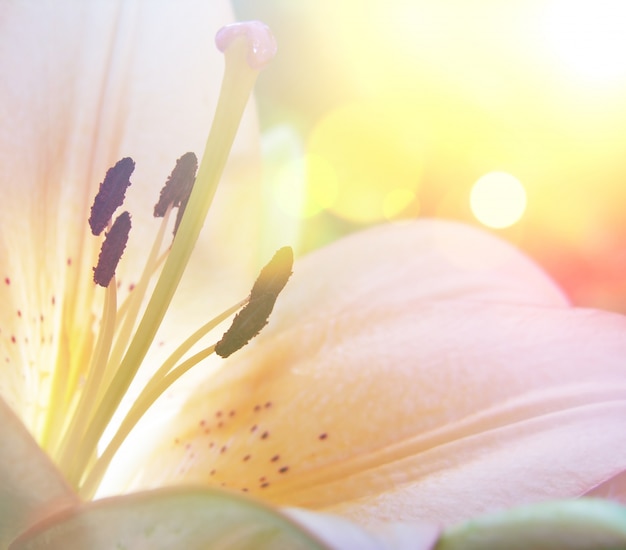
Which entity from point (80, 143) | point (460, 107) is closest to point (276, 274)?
point (80, 143)

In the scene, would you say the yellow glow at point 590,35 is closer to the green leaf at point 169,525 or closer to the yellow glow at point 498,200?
the yellow glow at point 498,200

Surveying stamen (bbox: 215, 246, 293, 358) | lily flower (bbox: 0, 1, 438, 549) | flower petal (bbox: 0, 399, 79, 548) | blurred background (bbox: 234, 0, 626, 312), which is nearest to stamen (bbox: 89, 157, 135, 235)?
lily flower (bbox: 0, 1, 438, 549)

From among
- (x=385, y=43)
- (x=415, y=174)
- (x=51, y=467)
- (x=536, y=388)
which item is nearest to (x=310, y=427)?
(x=536, y=388)

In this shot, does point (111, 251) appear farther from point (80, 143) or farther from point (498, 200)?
point (498, 200)

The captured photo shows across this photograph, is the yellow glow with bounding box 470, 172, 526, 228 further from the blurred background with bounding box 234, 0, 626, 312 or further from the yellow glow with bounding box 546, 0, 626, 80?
the yellow glow with bounding box 546, 0, 626, 80

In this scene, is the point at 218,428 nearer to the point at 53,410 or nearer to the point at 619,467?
the point at 53,410

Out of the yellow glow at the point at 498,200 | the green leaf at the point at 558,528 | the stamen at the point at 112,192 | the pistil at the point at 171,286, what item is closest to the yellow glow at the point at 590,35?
the yellow glow at the point at 498,200
